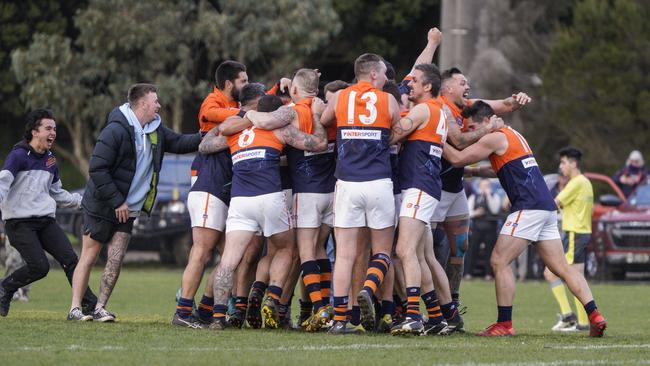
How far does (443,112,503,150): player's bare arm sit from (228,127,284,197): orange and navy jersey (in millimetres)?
1637

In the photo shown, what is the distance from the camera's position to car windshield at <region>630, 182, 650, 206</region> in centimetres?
2669

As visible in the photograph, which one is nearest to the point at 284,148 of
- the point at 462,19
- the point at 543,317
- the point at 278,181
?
the point at 278,181

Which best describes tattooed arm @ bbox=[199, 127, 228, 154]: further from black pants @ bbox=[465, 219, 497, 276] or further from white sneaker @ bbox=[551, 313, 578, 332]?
black pants @ bbox=[465, 219, 497, 276]

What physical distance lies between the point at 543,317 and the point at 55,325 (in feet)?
26.7

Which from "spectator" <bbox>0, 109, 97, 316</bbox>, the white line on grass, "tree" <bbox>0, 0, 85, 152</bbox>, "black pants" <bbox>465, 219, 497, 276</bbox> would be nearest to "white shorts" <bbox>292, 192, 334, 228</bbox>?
"spectator" <bbox>0, 109, 97, 316</bbox>

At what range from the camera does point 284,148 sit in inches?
520

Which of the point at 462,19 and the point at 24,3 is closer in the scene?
the point at 462,19

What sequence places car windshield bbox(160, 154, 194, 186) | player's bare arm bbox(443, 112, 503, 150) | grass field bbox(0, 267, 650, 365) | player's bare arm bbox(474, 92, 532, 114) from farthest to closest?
car windshield bbox(160, 154, 194, 186), player's bare arm bbox(474, 92, 532, 114), player's bare arm bbox(443, 112, 503, 150), grass field bbox(0, 267, 650, 365)

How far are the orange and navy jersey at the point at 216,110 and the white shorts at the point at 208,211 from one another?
796 mm

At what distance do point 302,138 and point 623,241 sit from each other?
47.3 feet

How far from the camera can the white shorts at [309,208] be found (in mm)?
13016

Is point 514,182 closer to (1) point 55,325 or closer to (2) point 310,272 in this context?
(2) point 310,272

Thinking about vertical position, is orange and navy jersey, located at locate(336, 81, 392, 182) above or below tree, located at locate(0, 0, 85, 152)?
below

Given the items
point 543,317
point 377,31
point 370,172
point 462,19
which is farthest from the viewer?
point 377,31
